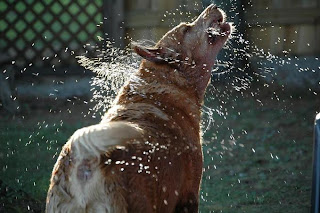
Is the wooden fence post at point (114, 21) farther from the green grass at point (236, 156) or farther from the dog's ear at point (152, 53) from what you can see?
the dog's ear at point (152, 53)

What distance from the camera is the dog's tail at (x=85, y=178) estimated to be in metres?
3.30

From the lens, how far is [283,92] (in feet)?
35.8

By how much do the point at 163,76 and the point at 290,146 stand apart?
4.24m

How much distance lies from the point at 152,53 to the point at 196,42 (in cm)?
42

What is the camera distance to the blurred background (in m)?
6.80

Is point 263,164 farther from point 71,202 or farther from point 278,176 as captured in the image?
point 71,202

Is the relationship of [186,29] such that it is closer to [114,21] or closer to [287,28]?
[114,21]

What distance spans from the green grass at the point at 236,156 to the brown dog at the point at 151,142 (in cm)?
193

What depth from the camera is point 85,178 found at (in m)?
3.33

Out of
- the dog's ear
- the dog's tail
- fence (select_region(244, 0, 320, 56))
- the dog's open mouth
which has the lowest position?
fence (select_region(244, 0, 320, 56))

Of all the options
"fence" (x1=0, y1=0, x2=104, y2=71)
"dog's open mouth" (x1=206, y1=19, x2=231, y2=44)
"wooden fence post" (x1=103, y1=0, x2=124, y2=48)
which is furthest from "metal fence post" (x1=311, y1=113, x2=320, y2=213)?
"fence" (x1=0, y1=0, x2=104, y2=71)

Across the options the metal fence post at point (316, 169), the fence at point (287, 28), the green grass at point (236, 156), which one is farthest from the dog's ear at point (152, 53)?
the fence at point (287, 28)

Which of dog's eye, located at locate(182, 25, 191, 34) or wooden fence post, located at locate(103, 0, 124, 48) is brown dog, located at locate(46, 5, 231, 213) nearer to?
dog's eye, located at locate(182, 25, 191, 34)

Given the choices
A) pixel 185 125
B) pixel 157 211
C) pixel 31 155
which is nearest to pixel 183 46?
pixel 185 125
